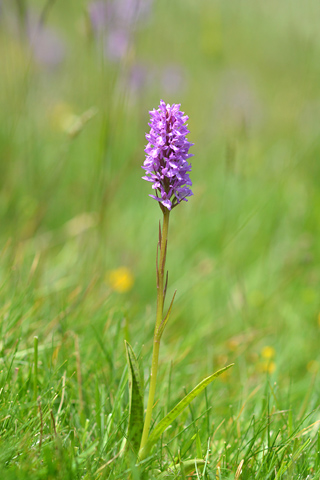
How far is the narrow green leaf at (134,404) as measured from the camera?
4.81ft

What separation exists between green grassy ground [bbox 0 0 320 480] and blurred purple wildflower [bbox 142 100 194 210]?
63 centimetres

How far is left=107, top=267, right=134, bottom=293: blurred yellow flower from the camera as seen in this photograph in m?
3.26

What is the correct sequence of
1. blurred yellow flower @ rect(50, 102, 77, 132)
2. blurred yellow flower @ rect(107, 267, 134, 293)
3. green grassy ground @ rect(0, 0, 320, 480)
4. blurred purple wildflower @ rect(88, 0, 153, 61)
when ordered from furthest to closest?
blurred yellow flower @ rect(50, 102, 77, 132)
blurred purple wildflower @ rect(88, 0, 153, 61)
blurred yellow flower @ rect(107, 267, 134, 293)
green grassy ground @ rect(0, 0, 320, 480)

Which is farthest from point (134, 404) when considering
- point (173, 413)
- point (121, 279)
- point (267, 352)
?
point (121, 279)

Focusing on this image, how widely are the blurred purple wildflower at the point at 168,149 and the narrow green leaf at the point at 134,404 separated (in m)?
0.48

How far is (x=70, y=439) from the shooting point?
155 centimetres

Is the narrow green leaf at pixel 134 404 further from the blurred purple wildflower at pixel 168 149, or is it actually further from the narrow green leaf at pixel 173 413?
the blurred purple wildflower at pixel 168 149

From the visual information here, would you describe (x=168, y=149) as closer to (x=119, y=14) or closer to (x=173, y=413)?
(x=173, y=413)

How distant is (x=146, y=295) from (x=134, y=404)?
2.17 metres

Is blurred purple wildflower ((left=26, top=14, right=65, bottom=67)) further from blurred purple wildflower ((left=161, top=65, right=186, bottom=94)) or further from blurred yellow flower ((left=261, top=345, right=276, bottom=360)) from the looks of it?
blurred yellow flower ((left=261, top=345, right=276, bottom=360))

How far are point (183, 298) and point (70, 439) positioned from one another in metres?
1.94

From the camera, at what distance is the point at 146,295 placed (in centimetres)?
364

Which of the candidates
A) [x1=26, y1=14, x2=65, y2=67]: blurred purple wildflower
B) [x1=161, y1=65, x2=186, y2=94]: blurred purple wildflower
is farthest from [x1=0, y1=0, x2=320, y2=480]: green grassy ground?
[x1=26, y1=14, x2=65, y2=67]: blurred purple wildflower

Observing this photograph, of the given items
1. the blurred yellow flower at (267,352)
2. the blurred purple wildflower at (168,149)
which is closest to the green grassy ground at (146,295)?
the blurred yellow flower at (267,352)
